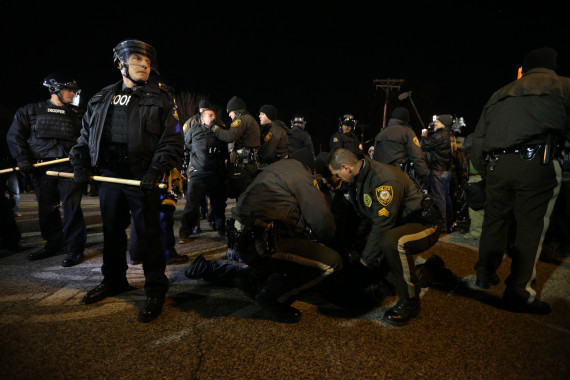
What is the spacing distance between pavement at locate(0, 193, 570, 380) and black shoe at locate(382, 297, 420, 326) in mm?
58

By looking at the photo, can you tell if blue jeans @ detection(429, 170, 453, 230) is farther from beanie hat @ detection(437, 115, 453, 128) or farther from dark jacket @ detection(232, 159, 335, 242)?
dark jacket @ detection(232, 159, 335, 242)

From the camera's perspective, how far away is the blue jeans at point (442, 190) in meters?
6.12

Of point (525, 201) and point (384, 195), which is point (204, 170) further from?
point (525, 201)

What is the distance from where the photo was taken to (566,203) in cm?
432

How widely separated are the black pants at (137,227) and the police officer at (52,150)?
4.90 ft

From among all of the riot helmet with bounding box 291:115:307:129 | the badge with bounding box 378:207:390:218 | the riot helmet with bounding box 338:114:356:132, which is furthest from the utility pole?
the badge with bounding box 378:207:390:218

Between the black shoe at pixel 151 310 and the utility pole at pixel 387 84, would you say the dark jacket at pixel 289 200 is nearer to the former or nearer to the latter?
the black shoe at pixel 151 310

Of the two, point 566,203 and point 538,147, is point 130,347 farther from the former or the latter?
point 566,203

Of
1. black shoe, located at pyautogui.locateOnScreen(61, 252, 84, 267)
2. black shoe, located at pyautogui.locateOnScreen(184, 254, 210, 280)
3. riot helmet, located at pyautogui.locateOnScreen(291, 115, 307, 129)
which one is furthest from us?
riot helmet, located at pyautogui.locateOnScreen(291, 115, 307, 129)

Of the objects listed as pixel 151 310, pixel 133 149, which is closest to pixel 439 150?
pixel 133 149

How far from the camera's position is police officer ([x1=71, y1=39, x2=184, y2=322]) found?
279 centimetres

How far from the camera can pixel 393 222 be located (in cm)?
270

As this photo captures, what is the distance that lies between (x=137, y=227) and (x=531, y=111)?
10.9 ft

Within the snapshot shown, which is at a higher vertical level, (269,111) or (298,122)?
(269,111)
